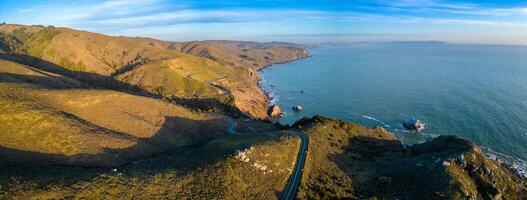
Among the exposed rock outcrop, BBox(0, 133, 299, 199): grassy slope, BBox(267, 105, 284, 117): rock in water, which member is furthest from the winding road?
BBox(267, 105, 284, 117): rock in water

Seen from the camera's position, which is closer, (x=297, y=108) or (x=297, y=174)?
(x=297, y=174)

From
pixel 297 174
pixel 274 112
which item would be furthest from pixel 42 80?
pixel 274 112

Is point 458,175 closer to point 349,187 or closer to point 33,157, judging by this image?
point 349,187

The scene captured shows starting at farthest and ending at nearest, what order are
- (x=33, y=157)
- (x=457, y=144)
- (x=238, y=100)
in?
(x=238, y=100)
(x=457, y=144)
(x=33, y=157)

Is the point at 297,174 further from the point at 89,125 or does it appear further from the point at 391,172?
the point at 89,125

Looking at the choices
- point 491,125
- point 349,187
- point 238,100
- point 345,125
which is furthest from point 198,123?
point 491,125

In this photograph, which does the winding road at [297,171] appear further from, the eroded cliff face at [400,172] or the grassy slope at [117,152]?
the grassy slope at [117,152]
